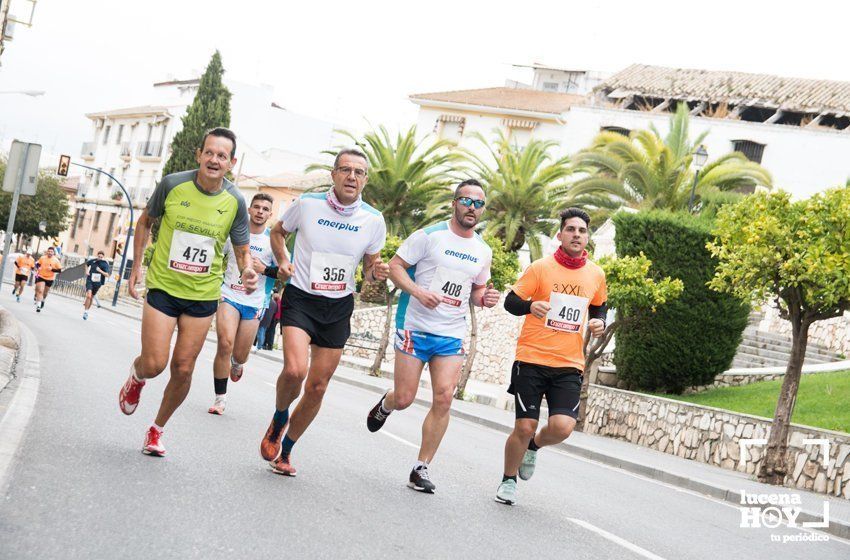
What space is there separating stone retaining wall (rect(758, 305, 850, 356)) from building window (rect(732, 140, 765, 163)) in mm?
20953

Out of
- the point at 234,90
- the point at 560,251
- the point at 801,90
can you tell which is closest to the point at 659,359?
the point at 560,251

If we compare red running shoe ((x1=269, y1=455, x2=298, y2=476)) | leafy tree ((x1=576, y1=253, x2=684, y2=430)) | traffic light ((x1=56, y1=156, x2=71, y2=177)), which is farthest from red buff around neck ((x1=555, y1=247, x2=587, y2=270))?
traffic light ((x1=56, y1=156, x2=71, y2=177))

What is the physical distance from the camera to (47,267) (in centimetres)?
3306

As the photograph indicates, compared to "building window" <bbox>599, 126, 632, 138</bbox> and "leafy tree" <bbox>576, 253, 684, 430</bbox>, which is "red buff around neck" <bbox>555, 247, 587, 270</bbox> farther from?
"building window" <bbox>599, 126, 632, 138</bbox>

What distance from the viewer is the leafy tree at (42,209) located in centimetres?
8356

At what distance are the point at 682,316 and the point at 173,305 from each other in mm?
15314

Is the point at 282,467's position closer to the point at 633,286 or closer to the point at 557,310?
the point at 557,310


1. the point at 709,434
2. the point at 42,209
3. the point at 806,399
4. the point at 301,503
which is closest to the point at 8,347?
the point at 301,503

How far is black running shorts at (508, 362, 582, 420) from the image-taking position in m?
8.55

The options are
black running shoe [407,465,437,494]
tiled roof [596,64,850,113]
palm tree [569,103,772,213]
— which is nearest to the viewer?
black running shoe [407,465,437,494]

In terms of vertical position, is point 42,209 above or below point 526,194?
below

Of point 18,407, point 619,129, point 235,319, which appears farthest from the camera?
point 619,129

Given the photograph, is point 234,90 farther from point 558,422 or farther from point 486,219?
point 558,422

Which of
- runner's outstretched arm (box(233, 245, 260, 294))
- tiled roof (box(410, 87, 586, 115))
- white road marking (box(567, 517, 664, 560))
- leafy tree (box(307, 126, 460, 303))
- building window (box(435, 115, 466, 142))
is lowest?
white road marking (box(567, 517, 664, 560))
